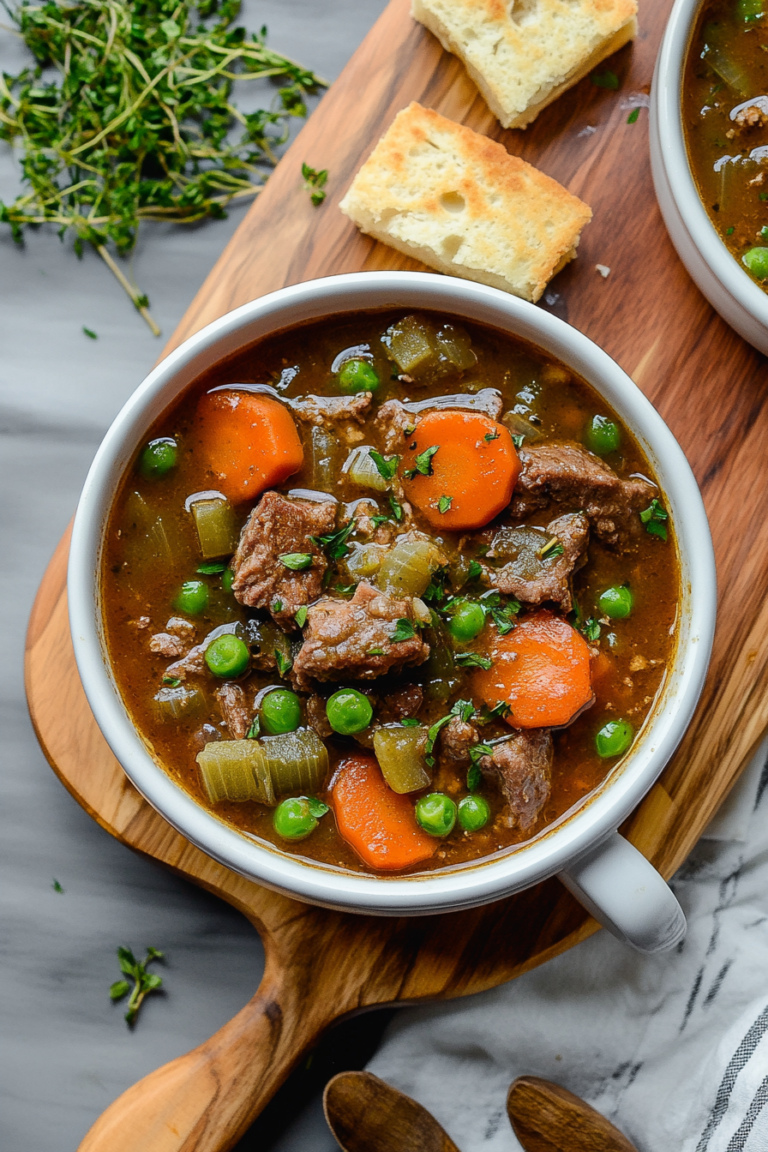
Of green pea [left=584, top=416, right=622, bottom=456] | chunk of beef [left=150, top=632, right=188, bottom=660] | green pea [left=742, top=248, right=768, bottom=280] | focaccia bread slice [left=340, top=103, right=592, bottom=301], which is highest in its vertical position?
green pea [left=742, top=248, right=768, bottom=280]

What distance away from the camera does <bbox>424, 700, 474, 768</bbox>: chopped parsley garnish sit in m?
2.53

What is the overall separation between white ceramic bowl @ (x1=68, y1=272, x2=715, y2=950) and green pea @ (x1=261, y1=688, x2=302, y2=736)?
28cm

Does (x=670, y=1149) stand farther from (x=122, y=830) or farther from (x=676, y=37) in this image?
(x=676, y=37)

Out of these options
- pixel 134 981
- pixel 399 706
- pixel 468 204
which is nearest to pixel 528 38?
pixel 468 204

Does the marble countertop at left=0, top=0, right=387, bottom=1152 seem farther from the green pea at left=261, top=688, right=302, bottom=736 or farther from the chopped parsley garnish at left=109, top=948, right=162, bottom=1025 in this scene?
the green pea at left=261, top=688, right=302, bottom=736

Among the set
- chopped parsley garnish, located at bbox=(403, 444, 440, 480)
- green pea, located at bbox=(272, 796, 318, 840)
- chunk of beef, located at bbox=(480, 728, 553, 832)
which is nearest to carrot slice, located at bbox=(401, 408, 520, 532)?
chopped parsley garnish, located at bbox=(403, 444, 440, 480)

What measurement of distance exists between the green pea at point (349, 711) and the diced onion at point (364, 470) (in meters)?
0.54

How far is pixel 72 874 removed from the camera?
3.44 m

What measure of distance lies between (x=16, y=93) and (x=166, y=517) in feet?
6.50

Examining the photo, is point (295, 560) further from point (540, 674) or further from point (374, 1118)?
point (374, 1118)

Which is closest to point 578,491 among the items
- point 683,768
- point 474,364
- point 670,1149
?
point 474,364

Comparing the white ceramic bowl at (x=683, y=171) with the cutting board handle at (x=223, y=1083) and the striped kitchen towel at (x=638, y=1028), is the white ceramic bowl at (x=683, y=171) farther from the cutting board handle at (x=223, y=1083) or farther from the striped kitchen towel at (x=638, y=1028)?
the cutting board handle at (x=223, y=1083)

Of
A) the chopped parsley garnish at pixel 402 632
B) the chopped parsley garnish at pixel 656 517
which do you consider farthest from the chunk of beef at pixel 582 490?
the chopped parsley garnish at pixel 402 632

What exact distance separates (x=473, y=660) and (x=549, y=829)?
488mm
